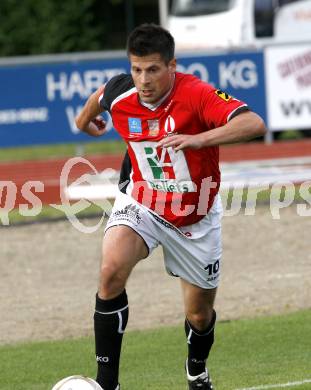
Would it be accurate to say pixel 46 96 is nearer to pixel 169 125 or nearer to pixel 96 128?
pixel 96 128

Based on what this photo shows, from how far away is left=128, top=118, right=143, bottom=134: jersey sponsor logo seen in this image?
7.14m

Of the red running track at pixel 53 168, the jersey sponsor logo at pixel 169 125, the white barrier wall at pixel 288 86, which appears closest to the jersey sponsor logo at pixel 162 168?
the jersey sponsor logo at pixel 169 125

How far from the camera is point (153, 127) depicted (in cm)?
710

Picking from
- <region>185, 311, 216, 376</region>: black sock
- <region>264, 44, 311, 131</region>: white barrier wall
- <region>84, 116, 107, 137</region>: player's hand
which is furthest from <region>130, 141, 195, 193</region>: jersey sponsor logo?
<region>264, 44, 311, 131</region>: white barrier wall

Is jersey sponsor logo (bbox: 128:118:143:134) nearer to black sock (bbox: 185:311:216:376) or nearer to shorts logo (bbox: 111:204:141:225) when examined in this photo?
shorts logo (bbox: 111:204:141:225)

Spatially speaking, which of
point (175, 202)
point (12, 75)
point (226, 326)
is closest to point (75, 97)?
point (12, 75)

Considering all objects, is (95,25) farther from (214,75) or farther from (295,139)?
(214,75)

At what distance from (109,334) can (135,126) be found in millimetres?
1253

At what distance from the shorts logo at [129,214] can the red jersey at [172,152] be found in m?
0.07

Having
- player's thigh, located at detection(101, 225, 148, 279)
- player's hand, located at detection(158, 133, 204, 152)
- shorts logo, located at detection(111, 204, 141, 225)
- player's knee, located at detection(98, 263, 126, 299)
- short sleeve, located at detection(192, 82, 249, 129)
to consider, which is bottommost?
player's knee, located at detection(98, 263, 126, 299)

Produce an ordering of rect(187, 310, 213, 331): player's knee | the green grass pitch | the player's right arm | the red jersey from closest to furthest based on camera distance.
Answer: the red jersey
rect(187, 310, 213, 331): player's knee
the player's right arm
the green grass pitch

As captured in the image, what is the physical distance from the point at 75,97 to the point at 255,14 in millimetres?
7469

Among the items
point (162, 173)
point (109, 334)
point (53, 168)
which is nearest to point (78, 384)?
point (109, 334)

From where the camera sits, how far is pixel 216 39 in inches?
1005
